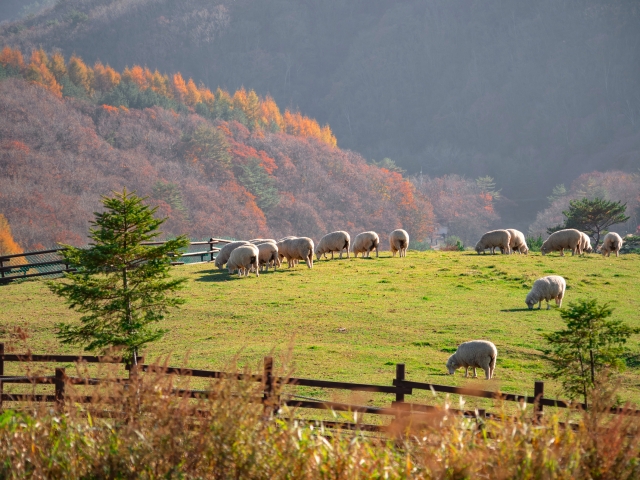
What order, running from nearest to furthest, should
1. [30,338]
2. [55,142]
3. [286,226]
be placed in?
1. [30,338]
2. [55,142]
3. [286,226]

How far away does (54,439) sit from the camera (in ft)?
24.9

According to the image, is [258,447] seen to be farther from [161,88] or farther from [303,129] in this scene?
[303,129]

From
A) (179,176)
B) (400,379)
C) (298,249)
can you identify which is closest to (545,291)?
(298,249)

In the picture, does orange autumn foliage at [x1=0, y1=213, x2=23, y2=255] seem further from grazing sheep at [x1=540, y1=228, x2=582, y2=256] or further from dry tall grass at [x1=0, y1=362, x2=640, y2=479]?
dry tall grass at [x1=0, y1=362, x2=640, y2=479]

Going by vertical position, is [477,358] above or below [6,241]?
below

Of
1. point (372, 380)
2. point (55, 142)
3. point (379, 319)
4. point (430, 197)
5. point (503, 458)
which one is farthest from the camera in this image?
point (430, 197)

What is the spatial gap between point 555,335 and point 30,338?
14.2m

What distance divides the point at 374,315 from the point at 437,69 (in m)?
169

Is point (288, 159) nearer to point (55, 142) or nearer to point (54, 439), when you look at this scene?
point (55, 142)

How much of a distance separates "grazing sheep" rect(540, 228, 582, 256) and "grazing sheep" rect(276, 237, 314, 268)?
11012 mm

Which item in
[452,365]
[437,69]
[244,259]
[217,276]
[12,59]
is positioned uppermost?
[437,69]

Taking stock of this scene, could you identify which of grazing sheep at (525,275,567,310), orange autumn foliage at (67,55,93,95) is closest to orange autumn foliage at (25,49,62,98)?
orange autumn foliage at (67,55,93,95)

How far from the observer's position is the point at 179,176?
9256cm

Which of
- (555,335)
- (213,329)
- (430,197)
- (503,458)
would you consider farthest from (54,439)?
(430,197)
